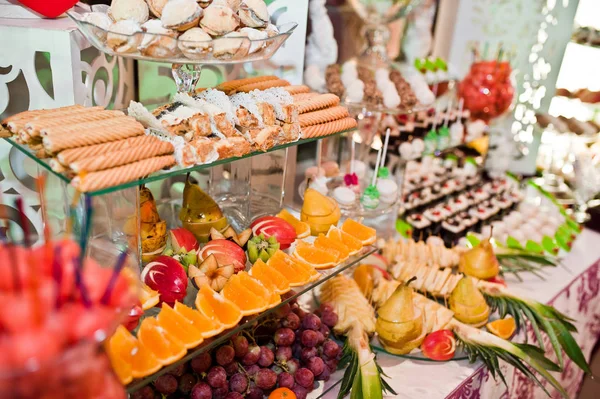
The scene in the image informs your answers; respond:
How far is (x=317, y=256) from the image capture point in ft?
4.49

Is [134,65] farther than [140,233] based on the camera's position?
Yes

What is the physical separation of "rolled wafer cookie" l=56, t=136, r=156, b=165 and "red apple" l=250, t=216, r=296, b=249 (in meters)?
0.48

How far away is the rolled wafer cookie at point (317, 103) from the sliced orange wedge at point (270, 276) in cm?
39

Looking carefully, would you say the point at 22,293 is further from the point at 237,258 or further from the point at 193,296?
the point at 237,258

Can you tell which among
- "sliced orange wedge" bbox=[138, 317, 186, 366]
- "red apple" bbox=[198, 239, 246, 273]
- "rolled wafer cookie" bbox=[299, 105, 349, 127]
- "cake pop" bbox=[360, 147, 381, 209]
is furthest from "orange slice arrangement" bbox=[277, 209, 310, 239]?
"sliced orange wedge" bbox=[138, 317, 186, 366]

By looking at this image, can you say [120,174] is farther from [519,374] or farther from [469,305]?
[519,374]

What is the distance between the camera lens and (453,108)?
9.70 ft

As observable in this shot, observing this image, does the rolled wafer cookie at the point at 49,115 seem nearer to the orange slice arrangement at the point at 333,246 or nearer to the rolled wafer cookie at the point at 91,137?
the rolled wafer cookie at the point at 91,137

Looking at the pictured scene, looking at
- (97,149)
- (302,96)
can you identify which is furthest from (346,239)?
(97,149)

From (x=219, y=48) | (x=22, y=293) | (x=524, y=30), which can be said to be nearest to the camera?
(x=22, y=293)

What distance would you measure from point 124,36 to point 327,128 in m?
0.52

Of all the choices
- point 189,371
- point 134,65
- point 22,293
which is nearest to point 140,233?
point 189,371

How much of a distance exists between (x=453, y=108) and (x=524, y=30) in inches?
24.7

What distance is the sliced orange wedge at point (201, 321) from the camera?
3.46 ft
